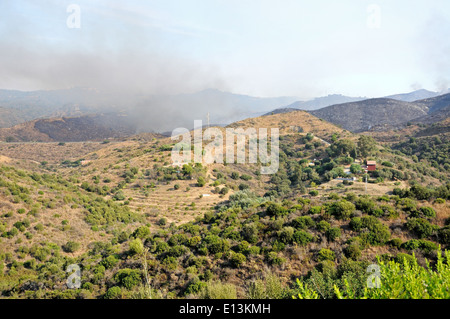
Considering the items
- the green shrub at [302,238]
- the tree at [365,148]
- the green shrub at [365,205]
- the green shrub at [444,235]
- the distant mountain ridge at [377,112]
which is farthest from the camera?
the distant mountain ridge at [377,112]

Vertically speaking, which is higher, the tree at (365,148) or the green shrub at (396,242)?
the tree at (365,148)

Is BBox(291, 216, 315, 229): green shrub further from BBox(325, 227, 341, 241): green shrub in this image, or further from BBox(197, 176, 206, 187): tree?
BBox(197, 176, 206, 187): tree

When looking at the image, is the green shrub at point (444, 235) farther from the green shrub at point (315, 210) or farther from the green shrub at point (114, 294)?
the green shrub at point (114, 294)

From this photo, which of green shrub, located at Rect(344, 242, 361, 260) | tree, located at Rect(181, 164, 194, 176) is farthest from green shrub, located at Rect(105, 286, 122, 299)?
tree, located at Rect(181, 164, 194, 176)

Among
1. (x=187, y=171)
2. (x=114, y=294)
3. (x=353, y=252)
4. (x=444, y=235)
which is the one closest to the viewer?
(x=114, y=294)

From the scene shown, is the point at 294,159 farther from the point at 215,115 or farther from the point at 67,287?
→ the point at 215,115

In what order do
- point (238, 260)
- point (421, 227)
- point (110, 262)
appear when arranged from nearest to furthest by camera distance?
1. point (238, 260)
2. point (421, 227)
3. point (110, 262)

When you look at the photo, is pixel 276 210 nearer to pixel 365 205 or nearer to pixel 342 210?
pixel 342 210

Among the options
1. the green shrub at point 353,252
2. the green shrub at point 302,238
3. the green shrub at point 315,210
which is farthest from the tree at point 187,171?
the green shrub at point 353,252

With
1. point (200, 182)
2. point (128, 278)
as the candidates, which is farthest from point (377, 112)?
point (128, 278)
